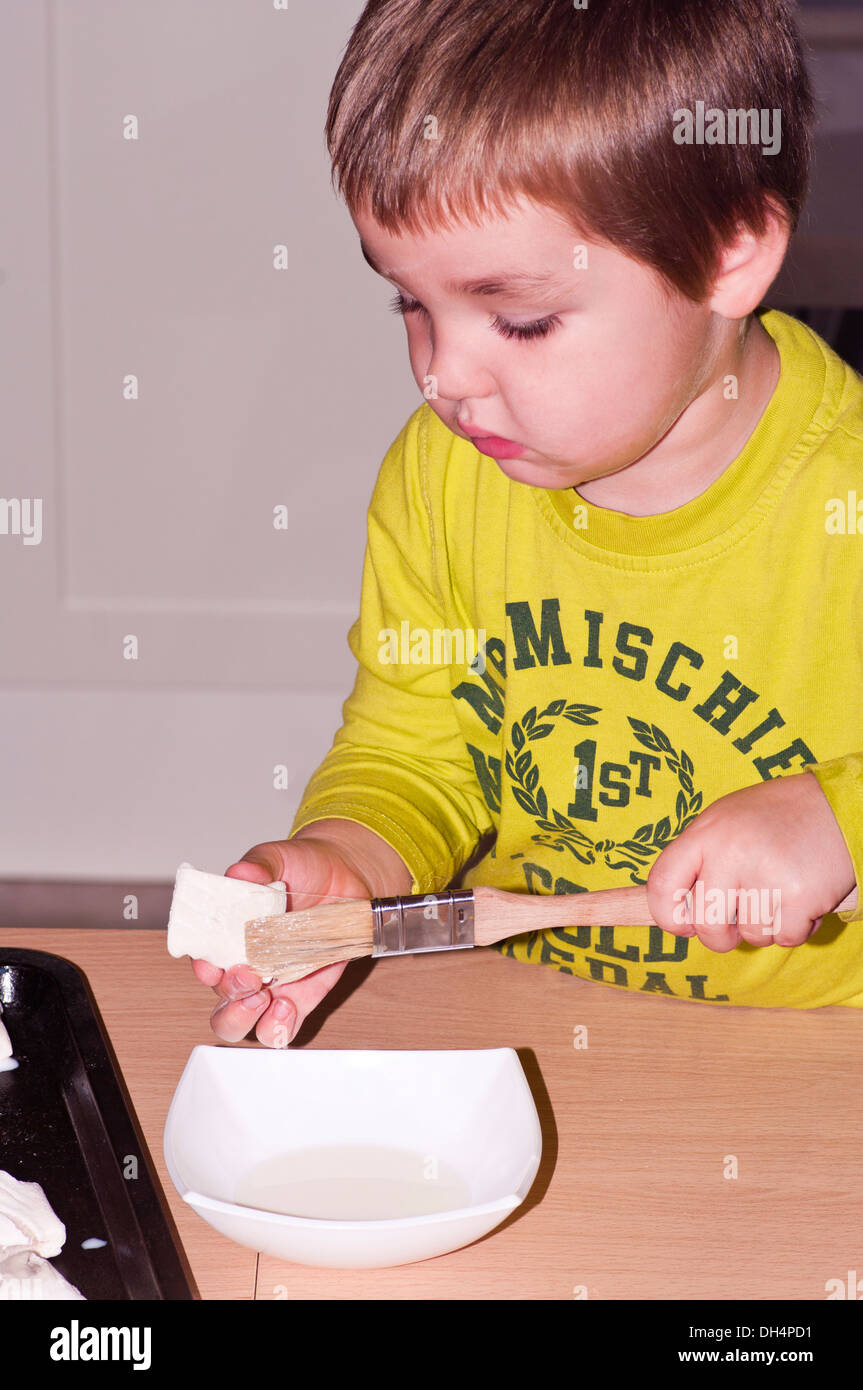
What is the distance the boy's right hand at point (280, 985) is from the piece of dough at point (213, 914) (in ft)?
0.06

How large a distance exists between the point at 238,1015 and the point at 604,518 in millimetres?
392

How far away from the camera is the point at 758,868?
2.36 ft

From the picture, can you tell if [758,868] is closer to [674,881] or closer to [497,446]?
[674,881]

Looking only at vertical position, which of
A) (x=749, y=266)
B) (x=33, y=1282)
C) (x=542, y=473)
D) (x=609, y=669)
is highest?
(x=749, y=266)

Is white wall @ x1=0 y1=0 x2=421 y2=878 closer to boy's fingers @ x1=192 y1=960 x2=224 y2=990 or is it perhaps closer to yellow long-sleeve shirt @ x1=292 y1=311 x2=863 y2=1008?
yellow long-sleeve shirt @ x1=292 y1=311 x2=863 y2=1008

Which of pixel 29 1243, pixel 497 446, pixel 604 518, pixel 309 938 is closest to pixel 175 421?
pixel 604 518

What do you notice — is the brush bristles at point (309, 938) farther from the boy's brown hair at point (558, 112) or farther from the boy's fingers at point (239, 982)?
the boy's brown hair at point (558, 112)

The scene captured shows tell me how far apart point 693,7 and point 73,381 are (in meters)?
1.37

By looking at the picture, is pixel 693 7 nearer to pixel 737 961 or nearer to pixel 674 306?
pixel 674 306

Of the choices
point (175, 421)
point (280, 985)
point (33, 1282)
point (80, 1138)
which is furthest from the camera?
point (175, 421)

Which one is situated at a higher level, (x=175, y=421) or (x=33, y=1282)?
(x=175, y=421)

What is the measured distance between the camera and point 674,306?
745 millimetres
